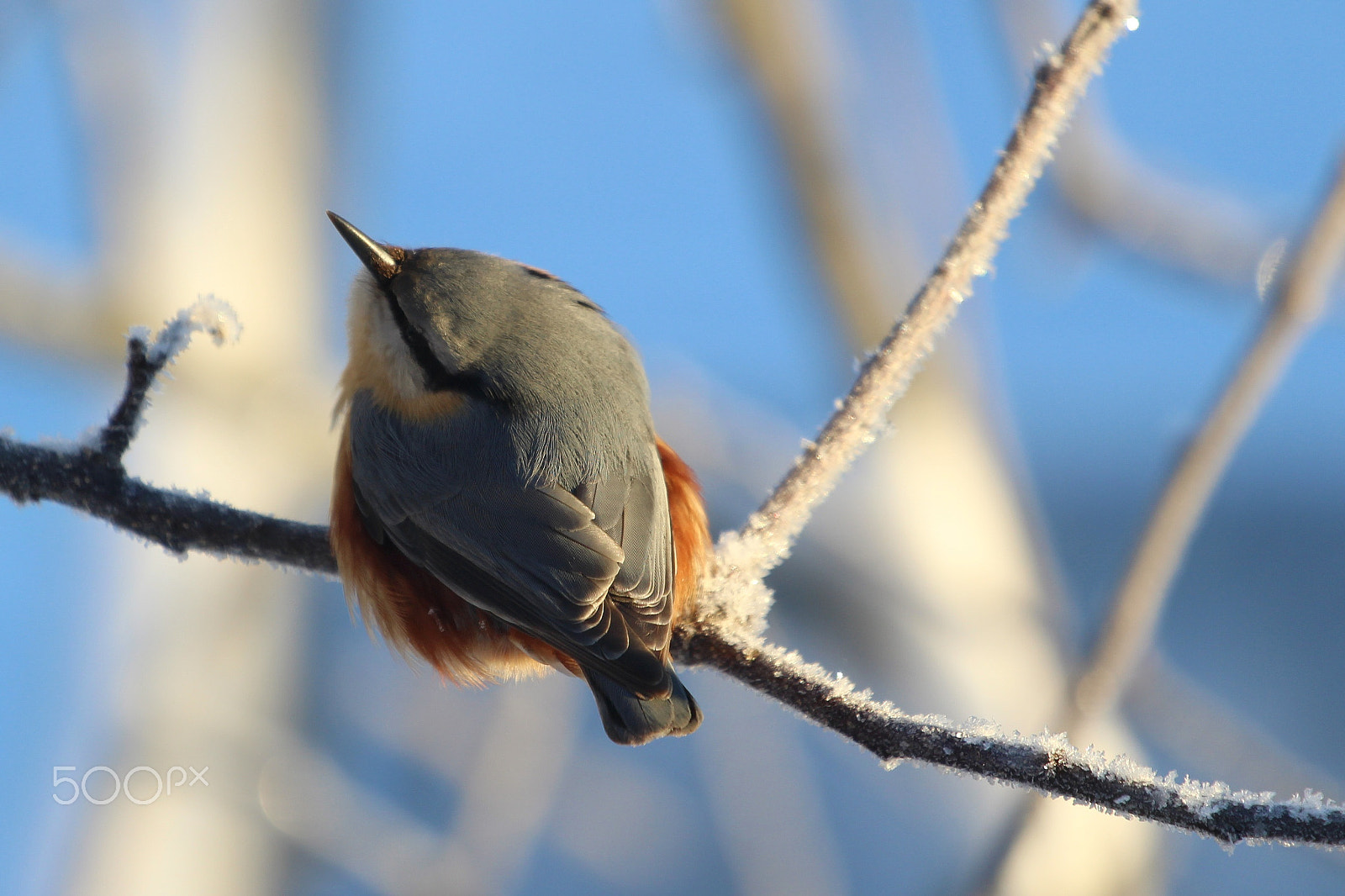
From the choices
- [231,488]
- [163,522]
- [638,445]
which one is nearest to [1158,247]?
[638,445]

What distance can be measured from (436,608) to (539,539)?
335mm

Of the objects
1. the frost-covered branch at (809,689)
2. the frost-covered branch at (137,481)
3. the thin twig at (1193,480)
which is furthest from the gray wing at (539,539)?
the thin twig at (1193,480)

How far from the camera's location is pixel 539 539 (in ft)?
5.88

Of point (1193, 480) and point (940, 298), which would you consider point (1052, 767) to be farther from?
point (1193, 480)

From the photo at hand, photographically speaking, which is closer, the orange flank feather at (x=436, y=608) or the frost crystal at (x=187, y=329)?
the frost crystal at (x=187, y=329)

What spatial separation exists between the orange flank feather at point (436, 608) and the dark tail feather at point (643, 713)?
0.20 m

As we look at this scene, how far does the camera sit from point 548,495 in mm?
1829

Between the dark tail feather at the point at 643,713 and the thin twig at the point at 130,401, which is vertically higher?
the thin twig at the point at 130,401

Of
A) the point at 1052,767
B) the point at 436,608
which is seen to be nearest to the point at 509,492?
the point at 436,608

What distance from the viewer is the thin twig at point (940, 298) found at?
154 cm

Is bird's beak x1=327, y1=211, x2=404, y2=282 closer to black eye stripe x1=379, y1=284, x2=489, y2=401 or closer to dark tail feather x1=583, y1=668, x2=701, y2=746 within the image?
black eye stripe x1=379, y1=284, x2=489, y2=401

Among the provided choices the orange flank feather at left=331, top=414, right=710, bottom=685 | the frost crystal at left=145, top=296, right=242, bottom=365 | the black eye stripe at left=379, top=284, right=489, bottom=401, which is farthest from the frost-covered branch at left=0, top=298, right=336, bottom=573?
the black eye stripe at left=379, top=284, right=489, bottom=401

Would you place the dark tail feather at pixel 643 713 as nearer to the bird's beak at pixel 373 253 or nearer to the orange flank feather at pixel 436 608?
the orange flank feather at pixel 436 608

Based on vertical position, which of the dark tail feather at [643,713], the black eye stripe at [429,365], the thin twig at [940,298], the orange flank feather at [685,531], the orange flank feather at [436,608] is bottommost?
the orange flank feather at [436,608]
